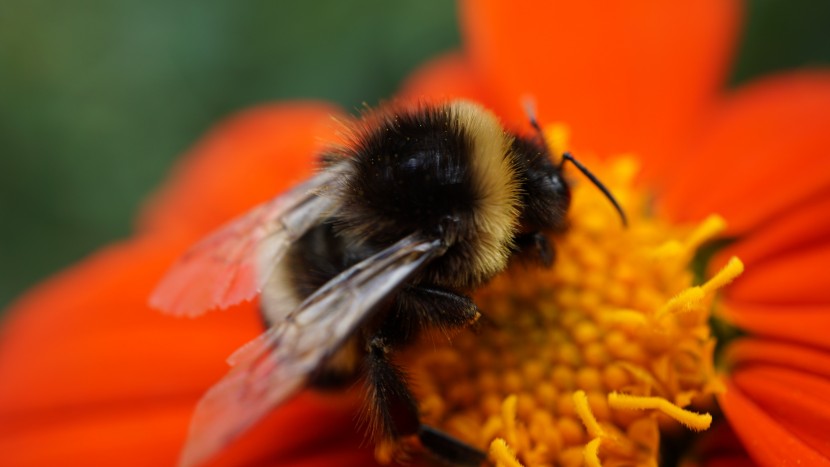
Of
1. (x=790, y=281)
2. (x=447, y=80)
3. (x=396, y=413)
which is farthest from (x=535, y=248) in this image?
(x=447, y=80)

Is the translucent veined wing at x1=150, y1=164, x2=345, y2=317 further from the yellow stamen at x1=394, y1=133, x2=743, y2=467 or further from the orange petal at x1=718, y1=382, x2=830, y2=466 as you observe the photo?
the orange petal at x1=718, y1=382, x2=830, y2=466

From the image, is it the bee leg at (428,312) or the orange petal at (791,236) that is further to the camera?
the orange petal at (791,236)

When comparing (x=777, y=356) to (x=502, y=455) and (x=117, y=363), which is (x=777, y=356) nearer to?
(x=502, y=455)

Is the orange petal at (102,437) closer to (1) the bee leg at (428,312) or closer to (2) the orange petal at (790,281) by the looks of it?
(1) the bee leg at (428,312)

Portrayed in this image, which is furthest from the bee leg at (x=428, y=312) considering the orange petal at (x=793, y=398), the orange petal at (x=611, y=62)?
the orange petal at (x=611, y=62)

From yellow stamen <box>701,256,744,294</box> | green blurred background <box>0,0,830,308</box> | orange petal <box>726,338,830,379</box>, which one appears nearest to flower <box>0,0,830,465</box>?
orange petal <box>726,338,830,379</box>

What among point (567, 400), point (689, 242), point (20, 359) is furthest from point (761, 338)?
point (20, 359)

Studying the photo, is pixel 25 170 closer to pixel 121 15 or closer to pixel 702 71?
pixel 121 15
